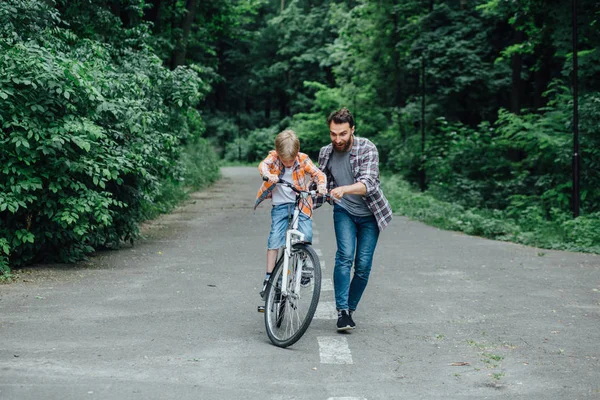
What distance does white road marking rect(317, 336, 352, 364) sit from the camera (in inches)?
221

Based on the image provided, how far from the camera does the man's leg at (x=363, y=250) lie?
261 inches

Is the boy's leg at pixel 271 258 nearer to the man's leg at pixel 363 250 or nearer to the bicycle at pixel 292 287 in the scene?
the bicycle at pixel 292 287

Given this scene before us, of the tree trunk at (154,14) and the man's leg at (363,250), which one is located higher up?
the tree trunk at (154,14)

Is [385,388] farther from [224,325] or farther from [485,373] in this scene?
[224,325]

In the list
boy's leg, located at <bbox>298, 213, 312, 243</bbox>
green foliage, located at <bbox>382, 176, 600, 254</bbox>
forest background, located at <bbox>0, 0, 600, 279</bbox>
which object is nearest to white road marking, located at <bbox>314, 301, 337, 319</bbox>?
boy's leg, located at <bbox>298, 213, 312, 243</bbox>

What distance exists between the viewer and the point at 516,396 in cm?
477

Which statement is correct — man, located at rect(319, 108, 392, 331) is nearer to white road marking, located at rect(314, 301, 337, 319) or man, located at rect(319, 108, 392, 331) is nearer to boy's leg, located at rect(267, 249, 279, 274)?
white road marking, located at rect(314, 301, 337, 319)

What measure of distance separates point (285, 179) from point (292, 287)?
104cm

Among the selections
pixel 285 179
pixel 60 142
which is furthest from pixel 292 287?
pixel 60 142

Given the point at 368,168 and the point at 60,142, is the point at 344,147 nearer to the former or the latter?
the point at 368,168

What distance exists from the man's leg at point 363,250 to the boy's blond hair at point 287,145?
33.1 inches

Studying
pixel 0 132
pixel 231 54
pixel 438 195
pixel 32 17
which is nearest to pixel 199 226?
pixel 32 17

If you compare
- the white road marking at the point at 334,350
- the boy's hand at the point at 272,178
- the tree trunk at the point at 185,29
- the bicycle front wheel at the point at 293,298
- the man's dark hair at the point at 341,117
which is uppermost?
the tree trunk at the point at 185,29

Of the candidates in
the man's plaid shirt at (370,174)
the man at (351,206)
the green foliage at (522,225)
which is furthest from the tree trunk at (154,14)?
the man's plaid shirt at (370,174)
